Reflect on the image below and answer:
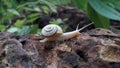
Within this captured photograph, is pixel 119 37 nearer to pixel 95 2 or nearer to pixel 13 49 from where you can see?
pixel 95 2

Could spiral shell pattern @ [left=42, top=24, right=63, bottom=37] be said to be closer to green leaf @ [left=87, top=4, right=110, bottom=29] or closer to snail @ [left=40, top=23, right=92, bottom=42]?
snail @ [left=40, top=23, right=92, bottom=42]

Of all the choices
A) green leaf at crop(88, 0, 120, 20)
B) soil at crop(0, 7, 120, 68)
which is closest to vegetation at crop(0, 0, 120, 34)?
green leaf at crop(88, 0, 120, 20)

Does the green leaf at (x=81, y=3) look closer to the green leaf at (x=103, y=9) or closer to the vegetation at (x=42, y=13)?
the vegetation at (x=42, y=13)

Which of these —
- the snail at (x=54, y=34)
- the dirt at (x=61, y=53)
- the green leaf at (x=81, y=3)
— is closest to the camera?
the dirt at (x=61, y=53)

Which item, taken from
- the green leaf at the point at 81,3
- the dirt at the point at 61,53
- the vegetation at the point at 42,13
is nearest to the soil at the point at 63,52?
the dirt at the point at 61,53

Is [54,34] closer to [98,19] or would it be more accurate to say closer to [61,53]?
[61,53]

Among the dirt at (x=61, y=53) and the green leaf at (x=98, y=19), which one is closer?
the dirt at (x=61, y=53)
